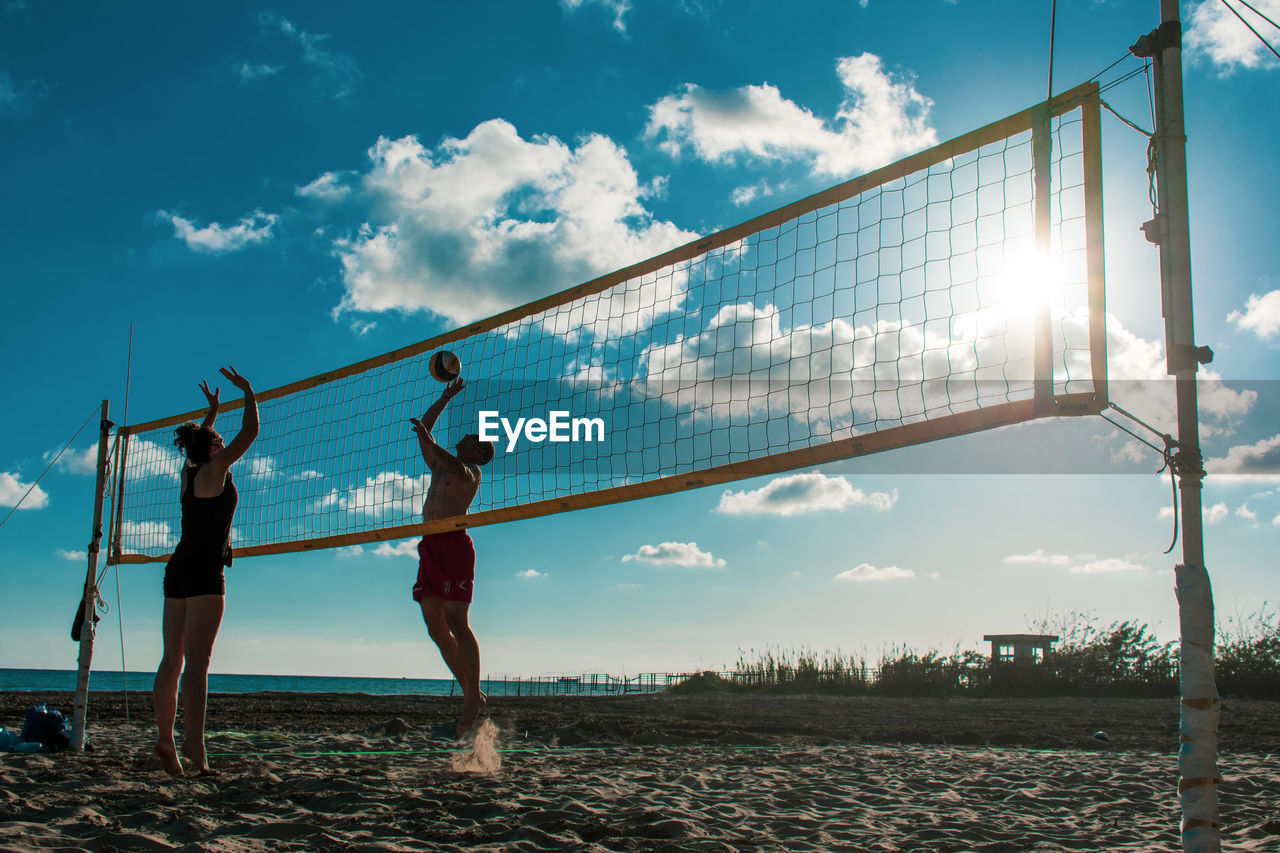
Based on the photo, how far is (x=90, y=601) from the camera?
4934 mm

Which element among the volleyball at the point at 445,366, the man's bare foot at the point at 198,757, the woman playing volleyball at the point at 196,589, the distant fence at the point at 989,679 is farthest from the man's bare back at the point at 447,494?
the distant fence at the point at 989,679

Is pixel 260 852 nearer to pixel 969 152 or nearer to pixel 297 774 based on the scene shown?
pixel 297 774

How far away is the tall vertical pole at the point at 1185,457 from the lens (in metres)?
2.16

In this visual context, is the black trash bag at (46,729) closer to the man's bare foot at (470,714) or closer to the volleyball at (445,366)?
the man's bare foot at (470,714)

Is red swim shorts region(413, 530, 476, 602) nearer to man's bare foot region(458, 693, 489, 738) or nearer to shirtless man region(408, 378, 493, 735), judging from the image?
shirtless man region(408, 378, 493, 735)

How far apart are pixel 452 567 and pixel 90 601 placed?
7.45ft

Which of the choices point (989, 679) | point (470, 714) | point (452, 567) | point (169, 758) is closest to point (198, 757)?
point (169, 758)

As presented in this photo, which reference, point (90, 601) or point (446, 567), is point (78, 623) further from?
point (446, 567)

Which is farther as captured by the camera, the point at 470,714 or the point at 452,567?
the point at 452,567

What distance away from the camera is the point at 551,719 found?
26.1 feet

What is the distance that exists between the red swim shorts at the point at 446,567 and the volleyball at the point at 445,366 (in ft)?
3.55

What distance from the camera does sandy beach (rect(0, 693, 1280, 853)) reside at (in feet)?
8.79

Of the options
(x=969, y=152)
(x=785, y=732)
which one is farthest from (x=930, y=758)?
(x=969, y=152)

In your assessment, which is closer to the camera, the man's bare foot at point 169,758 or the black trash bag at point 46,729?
the man's bare foot at point 169,758
